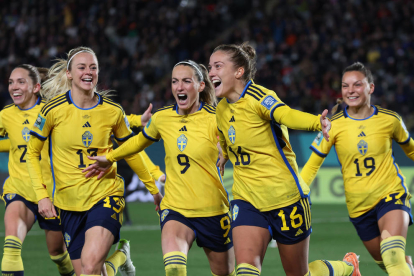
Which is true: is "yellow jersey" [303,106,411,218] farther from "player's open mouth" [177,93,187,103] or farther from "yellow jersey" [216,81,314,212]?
"player's open mouth" [177,93,187,103]

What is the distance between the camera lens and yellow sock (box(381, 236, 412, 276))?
5.46 metres

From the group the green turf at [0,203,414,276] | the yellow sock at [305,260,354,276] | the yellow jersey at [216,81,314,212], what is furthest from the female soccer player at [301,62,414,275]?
the green turf at [0,203,414,276]

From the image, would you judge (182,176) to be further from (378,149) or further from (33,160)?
(378,149)

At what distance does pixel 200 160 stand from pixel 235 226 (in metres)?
0.70

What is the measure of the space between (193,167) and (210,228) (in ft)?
1.82

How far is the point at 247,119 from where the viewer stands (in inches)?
192

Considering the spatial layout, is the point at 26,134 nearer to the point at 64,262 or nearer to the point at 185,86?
the point at 64,262

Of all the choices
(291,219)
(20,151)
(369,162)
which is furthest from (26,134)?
(369,162)

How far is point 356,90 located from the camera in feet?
20.4

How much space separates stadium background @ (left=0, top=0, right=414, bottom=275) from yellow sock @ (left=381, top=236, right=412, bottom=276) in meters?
8.36

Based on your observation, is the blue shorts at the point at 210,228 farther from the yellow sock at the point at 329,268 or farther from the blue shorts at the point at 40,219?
the blue shorts at the point at 40,219

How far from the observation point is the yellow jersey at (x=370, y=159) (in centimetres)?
596

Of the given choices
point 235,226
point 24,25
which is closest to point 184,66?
point 235,226

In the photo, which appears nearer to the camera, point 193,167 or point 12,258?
point 193,167
